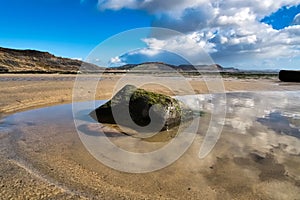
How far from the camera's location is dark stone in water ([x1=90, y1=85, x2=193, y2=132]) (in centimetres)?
766

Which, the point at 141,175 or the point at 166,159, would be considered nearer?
the point at 141,175

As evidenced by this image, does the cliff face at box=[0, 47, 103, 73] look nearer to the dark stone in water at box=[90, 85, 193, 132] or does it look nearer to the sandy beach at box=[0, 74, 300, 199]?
the dark stone in water at box=[90, 85, 193, 132]

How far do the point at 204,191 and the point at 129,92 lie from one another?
5.16m

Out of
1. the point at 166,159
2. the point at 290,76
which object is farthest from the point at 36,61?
the point at 166,159

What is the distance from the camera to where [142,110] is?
7.92m

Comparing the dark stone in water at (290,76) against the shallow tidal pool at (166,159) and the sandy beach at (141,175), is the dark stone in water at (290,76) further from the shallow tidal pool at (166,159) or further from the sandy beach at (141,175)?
the sandy beach at (141,175)

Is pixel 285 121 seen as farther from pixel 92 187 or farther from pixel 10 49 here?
pixel 10 49

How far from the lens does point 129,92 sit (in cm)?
849

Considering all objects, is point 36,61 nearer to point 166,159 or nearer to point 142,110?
point 142,110

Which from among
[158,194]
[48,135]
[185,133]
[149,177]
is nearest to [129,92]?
[185,133]

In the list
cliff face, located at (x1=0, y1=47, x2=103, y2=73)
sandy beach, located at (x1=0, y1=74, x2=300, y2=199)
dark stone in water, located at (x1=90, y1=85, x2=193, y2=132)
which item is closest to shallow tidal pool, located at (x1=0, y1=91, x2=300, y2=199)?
sandy beach, located at (x1=0, y1=74, x2=300, y2=199)

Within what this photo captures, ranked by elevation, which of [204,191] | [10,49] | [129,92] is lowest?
[204,191]

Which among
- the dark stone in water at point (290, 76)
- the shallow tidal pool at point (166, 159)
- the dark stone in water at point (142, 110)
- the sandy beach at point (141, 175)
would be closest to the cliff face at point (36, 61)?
the dark stone in water at point (290, 76)

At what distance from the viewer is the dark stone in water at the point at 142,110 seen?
7656 mm
